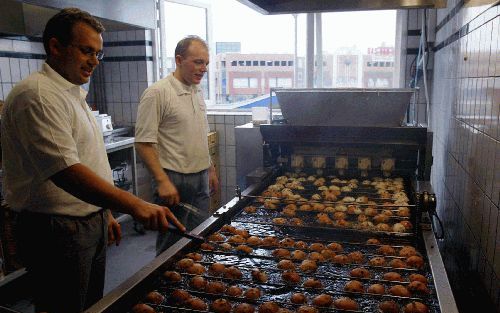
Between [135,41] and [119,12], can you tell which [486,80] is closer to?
[119,12]

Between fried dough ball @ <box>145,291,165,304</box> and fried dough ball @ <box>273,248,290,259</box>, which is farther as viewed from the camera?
fried dough ball @ <box>273,248,290,259</box>

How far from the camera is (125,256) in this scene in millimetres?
4188

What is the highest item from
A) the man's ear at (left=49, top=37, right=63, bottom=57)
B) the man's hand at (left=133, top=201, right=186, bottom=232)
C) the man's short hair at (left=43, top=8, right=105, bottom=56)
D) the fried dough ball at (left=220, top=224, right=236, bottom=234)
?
the man's short hair at (left=43, top=8, right=105, bottom=56)

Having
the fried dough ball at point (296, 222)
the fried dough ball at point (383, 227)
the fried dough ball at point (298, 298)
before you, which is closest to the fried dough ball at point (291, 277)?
the fried dough ball at point (298, 298)

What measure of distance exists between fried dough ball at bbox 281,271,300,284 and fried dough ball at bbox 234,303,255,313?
26cm

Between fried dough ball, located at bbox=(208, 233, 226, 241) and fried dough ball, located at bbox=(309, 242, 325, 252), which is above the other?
fried dough ball, located at bbox=(208, 233, 226, 241)

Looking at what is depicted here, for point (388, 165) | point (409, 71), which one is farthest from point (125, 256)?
point (409, 71)

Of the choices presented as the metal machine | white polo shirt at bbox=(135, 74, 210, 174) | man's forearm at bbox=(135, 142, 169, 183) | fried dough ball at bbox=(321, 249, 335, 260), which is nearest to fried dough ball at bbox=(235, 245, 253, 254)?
the metal machine

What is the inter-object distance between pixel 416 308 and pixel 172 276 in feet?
2.91

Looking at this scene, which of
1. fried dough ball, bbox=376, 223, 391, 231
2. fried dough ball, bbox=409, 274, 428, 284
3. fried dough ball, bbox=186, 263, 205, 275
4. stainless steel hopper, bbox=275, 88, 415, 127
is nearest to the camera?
fried dough ball, bbox=409, 274, 428, 284

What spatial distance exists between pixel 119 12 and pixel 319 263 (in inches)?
96.5

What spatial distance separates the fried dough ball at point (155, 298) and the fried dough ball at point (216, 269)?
0.92ft

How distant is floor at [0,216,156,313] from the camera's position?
354 centimetres

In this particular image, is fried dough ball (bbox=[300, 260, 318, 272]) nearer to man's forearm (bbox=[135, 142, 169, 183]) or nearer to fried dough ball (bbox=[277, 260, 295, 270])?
fried dough ball (bbox=[277, 260, 295, 270])
